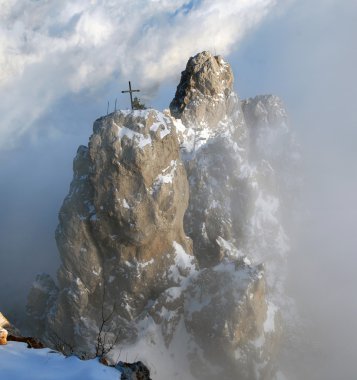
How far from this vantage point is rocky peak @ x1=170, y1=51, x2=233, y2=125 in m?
59.6

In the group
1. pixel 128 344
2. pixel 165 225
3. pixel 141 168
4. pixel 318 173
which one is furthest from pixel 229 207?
pixel 318 173

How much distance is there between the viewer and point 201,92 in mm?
60562

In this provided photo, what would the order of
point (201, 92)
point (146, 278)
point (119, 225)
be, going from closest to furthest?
1. point (119, 225)
2. point (146, 278)
3. point (201, 92)

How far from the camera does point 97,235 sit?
150 ft

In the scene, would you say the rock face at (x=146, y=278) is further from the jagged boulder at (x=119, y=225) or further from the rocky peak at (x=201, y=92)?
the rocky peak at (x=201, y=92)

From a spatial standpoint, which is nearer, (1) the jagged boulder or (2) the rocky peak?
(1) the jagged boulder

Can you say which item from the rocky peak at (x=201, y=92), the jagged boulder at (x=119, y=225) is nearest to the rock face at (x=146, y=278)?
the jagged boulder at (x=119, y=225)

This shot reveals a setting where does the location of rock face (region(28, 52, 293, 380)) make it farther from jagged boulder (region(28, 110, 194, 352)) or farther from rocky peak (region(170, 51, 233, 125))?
rocky peak (region(170, 51, 233, 125))

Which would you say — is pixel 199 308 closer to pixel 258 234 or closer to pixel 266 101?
pixel 258 234

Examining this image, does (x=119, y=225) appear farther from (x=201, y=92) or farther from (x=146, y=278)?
(x=201, y=92)

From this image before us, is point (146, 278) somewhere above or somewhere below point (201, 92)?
below

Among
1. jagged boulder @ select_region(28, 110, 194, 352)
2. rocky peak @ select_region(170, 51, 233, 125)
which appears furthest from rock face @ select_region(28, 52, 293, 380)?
→ rocky peak @ select_region(170, 51, 233, 125)

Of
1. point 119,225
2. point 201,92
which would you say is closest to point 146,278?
point 119,225

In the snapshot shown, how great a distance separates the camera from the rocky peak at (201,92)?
196 feet
